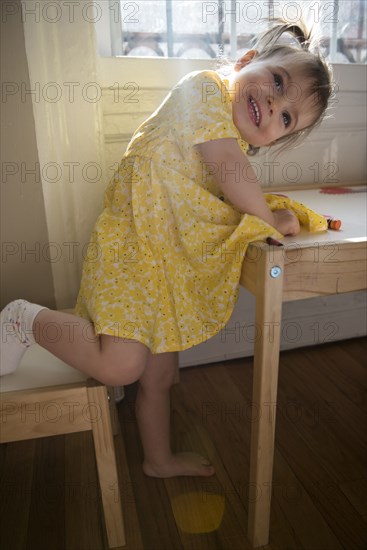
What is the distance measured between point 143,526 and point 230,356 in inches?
25.9

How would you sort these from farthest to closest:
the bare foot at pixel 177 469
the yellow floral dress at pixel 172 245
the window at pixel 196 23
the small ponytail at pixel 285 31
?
the window at pixel 196 23 < the bare foot at pixel 177 469 < the small ponytail at pixel 285 31 < the yellow floral dress at pixel 172 245

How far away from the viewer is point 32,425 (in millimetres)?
780

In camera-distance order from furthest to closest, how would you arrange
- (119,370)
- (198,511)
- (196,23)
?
1. (196,23)
2. (198,511)
3. (119,370)

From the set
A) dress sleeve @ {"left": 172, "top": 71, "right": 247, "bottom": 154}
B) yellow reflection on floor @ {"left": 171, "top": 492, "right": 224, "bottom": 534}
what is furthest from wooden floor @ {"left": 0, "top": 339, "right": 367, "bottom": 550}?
dress sleeve @ {"left": 172, "top": 71, "right": 247, "bottom": 154}

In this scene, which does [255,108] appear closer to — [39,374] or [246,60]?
[246,60]

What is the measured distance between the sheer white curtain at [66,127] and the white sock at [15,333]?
0.87ft

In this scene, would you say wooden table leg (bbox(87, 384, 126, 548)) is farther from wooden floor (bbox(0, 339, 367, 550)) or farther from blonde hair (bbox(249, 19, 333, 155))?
blonde hair (bbox(249, 19, 333, 155))

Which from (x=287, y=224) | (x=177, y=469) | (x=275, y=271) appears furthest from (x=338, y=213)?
(x=177, y=469)

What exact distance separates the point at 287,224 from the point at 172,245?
21 centimetres

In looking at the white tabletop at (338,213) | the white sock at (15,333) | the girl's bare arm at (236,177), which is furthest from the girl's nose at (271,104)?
the white sock at (15,333)

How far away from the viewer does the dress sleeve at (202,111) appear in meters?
0.79

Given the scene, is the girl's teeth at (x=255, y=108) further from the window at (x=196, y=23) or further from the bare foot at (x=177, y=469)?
the bare foot at (x=177, y=469)

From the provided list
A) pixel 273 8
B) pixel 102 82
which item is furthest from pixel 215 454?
pixel 273 8

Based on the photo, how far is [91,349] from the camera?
0.82 metres
